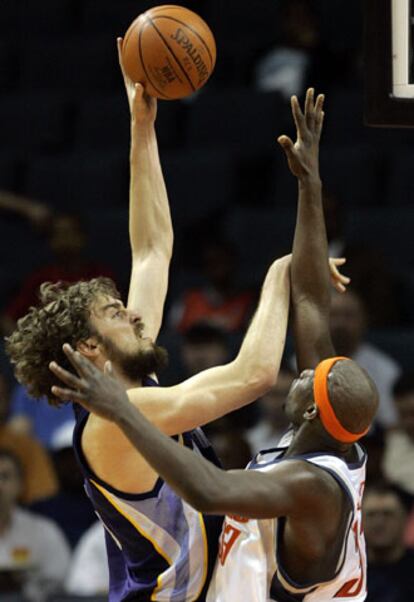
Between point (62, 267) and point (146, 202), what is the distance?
3.80 m

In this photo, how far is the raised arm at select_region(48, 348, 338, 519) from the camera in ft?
10.9

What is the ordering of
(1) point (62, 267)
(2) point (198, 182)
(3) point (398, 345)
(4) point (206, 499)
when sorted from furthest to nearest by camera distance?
(2) point (198, 182), (1) point (62, 267), (3) point (398, 345), (4) point (206, 499)

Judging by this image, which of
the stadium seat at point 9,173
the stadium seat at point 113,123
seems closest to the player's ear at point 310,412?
the stadium seat at point 113,123

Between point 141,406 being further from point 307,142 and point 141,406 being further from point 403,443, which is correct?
point 403,443

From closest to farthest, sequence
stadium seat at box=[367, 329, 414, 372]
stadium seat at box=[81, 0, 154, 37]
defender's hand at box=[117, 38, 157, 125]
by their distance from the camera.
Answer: defender's hand at box=[117, 38, 157, 125] < stadium seat at box=[367, 329, 414, 372] < stadium seat at box=[81, 0, 154, 37]

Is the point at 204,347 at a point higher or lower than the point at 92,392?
lower

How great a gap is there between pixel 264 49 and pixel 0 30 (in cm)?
233

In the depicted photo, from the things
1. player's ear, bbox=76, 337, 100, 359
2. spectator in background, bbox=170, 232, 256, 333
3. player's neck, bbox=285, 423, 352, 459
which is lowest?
spectator in background, bbox=170, 232, 256, 333

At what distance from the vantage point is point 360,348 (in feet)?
24.2

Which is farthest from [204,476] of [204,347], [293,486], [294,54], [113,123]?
[113,123]

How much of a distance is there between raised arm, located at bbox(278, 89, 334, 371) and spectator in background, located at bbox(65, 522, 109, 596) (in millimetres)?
2453

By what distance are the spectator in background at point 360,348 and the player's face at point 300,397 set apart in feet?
10.4

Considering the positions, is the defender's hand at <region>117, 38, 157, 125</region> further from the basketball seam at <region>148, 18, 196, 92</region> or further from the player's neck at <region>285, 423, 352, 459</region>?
the player's neck at <region>285, 423, 352, 459</region>

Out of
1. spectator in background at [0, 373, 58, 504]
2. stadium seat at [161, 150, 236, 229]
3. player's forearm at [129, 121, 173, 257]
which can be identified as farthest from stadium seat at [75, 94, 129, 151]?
player's forearm at [129, 121, 173, 257]
